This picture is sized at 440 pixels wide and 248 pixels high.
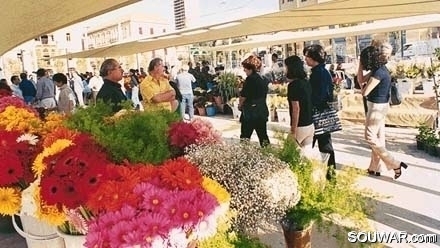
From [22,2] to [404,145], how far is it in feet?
16.0

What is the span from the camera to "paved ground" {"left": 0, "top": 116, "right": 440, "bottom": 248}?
3.04 m

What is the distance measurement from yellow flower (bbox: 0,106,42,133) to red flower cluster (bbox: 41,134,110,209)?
3.37 ft

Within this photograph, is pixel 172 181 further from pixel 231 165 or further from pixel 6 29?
pixel 6 29

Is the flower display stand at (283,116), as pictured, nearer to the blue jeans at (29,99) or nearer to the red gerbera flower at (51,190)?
the blue jeans at (29,99)

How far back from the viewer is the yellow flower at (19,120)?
2.48 m

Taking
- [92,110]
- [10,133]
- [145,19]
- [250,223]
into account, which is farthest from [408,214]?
[145,19]

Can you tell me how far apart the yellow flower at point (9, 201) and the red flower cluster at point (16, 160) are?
3cm

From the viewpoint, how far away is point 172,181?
1.29 metres

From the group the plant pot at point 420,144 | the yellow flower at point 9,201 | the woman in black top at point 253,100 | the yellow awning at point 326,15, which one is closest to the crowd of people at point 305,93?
the woman in black top at point 253,100

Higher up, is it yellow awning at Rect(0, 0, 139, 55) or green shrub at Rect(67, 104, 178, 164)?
yellow awning at Rect(0, 0, 139, 55)

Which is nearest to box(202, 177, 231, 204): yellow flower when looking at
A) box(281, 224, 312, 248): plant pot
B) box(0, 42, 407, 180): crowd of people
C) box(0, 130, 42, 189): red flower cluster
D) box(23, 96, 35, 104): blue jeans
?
box(281, 224, 312, 248): plant pot

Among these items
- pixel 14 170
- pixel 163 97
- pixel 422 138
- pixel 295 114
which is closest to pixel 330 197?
pixel 14 170

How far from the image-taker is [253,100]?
15.7ft

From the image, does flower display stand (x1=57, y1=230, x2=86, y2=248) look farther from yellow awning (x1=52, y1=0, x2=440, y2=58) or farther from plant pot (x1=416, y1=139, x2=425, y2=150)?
plant pot (x1=416, y1=139, x2=425, y2=150)
